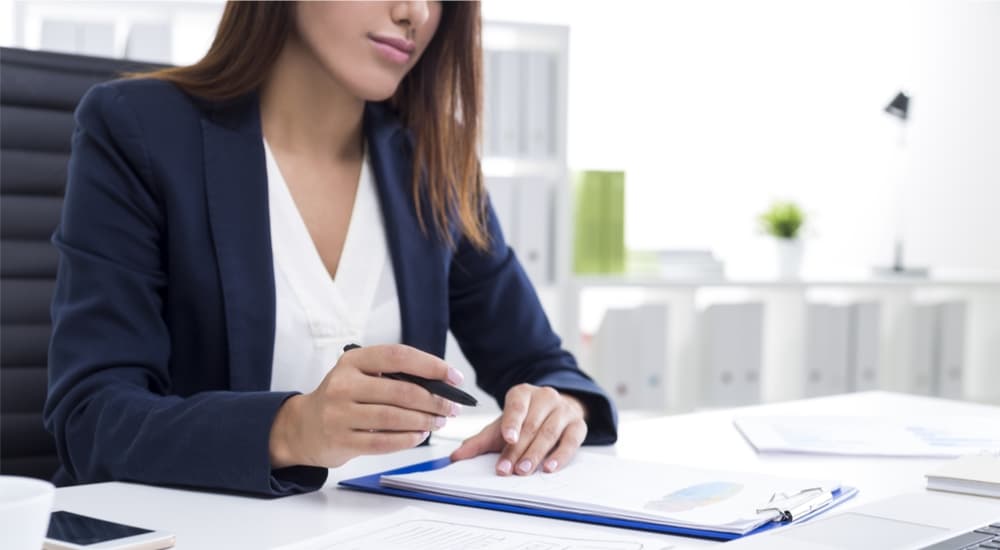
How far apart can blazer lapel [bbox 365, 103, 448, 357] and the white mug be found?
0.80 meters

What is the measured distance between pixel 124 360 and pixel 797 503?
2.07 ft

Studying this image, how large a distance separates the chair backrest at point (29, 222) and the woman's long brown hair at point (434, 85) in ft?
0.74

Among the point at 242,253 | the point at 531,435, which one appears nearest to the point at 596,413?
the point at 531,435

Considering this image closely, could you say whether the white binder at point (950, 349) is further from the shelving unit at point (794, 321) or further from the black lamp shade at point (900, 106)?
the black lamp shade at point (900, 106)

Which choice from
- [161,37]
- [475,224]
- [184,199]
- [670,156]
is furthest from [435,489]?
[670,156]

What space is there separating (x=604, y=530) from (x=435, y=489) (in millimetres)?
161

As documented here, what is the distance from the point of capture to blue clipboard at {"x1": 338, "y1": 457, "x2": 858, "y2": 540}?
765mm

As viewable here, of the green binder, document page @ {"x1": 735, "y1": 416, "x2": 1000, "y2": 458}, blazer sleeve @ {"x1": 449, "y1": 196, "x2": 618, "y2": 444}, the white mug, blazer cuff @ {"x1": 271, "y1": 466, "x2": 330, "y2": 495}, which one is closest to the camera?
the white mug

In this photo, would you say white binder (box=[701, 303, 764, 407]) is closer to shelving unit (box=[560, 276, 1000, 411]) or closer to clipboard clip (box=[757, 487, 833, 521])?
shelving unit (box=[560, 276, 1000, 411])

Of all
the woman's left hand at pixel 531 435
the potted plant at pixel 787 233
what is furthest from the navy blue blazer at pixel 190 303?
the potted plant at pixel 787 233

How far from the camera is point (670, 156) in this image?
11.0 feet

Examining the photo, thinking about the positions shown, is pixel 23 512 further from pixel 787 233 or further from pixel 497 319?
pixel 787 233

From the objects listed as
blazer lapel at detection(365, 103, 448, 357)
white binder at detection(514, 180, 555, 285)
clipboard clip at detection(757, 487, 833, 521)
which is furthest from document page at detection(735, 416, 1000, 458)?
white binder at detection(514, 180, 555, 285)

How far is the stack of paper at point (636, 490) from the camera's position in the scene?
0.78m
